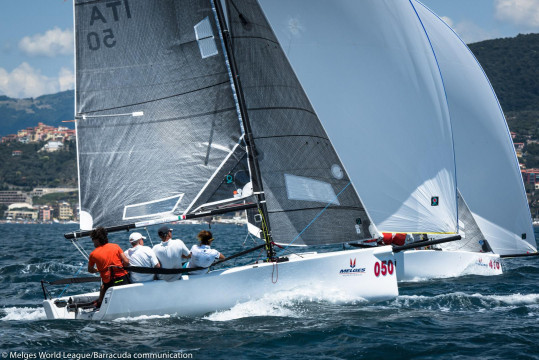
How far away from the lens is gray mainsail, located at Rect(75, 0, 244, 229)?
9570 mm

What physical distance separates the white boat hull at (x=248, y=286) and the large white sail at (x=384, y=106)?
1147mm

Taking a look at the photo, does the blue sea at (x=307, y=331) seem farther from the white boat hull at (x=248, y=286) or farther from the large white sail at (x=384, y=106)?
the large white sail at (x=384, y=106)

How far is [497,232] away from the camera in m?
15.3

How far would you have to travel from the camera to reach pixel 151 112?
9.70 meters

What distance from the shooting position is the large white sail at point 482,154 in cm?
1510

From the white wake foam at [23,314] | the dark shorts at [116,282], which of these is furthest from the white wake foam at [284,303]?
the white wake foam at [23,314]

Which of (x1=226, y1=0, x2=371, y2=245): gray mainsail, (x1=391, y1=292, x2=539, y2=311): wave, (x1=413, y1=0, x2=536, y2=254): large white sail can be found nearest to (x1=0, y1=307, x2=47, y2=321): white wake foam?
(x1=226, y1=0, x2=371, y2=245): gray mainsail

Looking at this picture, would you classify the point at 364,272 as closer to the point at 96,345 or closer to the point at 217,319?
the point at 217,319

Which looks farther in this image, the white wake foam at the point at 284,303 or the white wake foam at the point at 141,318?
Answer: the white wake foam at the point at 284,303

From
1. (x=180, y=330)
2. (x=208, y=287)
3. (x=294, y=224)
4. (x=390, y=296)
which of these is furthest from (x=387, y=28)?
(x=180, y=330)

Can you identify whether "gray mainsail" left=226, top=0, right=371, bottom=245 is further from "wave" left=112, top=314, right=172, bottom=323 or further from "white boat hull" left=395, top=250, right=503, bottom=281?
"white boat hull" left=395, top=250, right=503, bottom=281

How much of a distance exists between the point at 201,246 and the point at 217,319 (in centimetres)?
107

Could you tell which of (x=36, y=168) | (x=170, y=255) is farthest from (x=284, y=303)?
(x=36, y=168)

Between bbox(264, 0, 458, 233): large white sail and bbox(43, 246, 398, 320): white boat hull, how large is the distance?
3.76 feet
